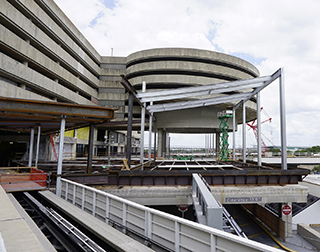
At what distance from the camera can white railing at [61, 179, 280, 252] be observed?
10.5 ft

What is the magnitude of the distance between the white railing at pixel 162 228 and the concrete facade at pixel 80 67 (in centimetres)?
2630

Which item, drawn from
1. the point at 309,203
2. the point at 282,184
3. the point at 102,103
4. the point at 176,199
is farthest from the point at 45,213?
the point at 102,103

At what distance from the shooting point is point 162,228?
14.6 ft

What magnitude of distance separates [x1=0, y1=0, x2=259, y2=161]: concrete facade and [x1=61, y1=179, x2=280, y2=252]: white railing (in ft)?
86.3

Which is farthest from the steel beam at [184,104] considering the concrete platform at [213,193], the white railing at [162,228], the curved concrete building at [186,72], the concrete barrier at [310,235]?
the curved concrete building at [186,72]

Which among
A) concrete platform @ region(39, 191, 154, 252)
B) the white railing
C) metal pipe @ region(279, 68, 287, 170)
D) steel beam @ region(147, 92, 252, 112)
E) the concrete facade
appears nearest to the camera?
the white railing

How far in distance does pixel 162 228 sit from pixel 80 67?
45873 mm

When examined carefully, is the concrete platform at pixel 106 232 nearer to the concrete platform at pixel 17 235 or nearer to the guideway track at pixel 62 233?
the guideway track at pixel 62 233

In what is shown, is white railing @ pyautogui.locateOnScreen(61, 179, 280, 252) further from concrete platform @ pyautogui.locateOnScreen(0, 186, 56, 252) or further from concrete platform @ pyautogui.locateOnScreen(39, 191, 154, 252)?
concrete platform @ pyautogui.locateOnScreen(0, 186, 56, 252)

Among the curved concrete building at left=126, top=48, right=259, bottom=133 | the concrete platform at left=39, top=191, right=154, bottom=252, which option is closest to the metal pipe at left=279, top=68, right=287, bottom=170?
the concrete platform at left=39, top=191, right=154, bottom=252

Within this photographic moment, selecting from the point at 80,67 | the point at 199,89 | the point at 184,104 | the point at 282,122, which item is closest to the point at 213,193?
the point at 282,122

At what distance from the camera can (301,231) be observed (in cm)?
1555

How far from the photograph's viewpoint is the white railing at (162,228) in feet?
10.5

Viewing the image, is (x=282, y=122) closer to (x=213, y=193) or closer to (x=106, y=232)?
(x=213, y=193)
